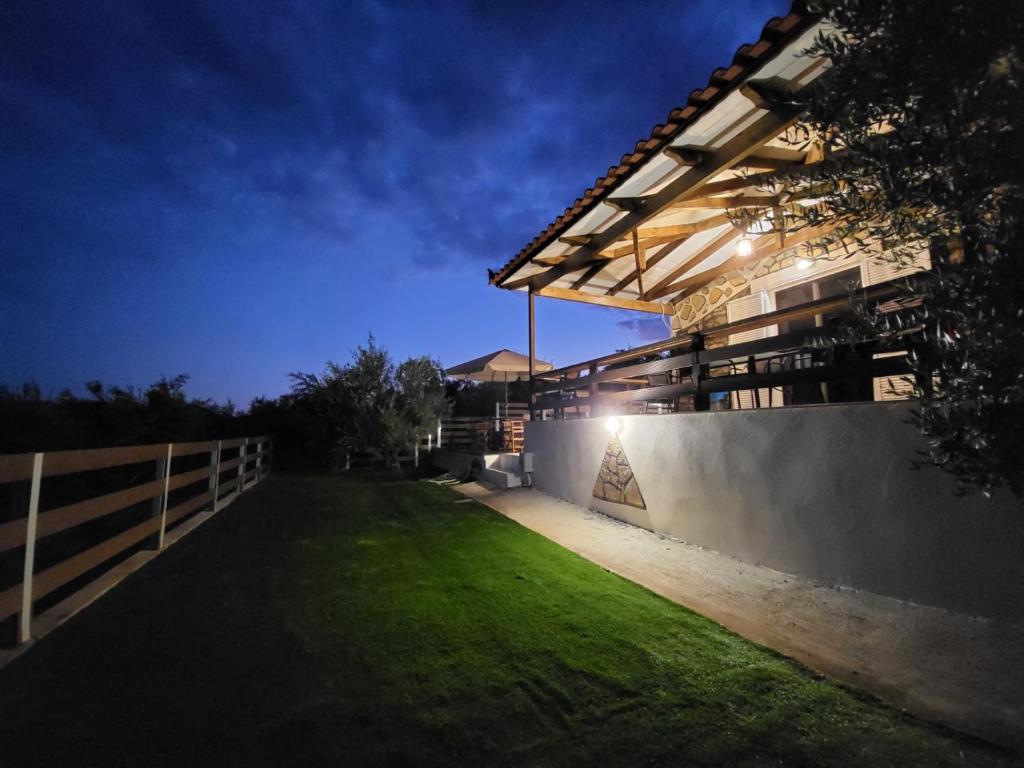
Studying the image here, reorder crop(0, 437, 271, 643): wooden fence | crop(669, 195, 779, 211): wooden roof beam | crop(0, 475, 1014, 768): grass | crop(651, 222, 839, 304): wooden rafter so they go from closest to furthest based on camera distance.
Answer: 1. crop(0, 475, 1014, 768): grass
2. crop(0, 437, 271, 643): wooden fence
3. crop(669, 195, 779, 211): wooden roof beam
4. crop(651, 222, 839, 304): wooden rafter

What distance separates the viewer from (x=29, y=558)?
2.76 metres

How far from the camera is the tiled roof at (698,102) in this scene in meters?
3.02

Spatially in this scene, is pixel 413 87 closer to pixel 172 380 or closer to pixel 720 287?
A: pixel 720 287

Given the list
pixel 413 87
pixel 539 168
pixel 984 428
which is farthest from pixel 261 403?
pixel 984 428

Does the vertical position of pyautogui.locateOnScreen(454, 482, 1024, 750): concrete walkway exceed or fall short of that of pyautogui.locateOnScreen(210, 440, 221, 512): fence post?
it falls short

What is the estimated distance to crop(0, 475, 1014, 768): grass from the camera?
1771mm

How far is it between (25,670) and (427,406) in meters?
11.4

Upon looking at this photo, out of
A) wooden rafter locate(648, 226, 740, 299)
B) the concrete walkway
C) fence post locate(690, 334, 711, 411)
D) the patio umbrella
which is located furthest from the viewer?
the patio umbrella

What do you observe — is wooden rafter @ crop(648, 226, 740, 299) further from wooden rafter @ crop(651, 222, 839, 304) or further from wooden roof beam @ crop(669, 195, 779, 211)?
wooden roof beam @ crop(669, 195, 779, 211)

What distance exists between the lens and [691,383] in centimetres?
514

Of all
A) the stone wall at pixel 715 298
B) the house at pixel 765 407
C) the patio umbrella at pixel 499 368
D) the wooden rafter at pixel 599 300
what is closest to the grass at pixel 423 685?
the house at pixel 765 407

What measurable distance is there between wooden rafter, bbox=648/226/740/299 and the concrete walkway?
16.9ft

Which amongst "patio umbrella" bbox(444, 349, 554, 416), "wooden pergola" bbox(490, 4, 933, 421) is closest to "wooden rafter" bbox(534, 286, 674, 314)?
"wooden pergola" bbox(490, 4, 933, 421)

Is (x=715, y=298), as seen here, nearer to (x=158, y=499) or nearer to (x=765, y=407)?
(x=765, y=407)
